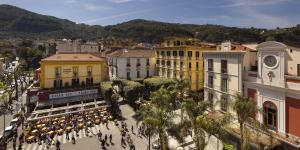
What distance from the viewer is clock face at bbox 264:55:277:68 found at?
88.2 feet

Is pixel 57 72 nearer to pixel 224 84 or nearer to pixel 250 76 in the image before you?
pixel 224 84

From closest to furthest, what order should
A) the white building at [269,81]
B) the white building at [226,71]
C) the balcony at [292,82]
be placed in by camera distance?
the balcony at [292,82] → the white building at [269,81] → the white building at [226,71]

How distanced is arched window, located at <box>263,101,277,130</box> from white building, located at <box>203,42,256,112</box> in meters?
4.23

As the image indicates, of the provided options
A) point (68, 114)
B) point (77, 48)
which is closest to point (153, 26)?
point (77, 48)

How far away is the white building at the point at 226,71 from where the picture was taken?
1232 inches

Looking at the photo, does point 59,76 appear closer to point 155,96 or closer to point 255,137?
point 155,96

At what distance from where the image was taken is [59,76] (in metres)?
50.8

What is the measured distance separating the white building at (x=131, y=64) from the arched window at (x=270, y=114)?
37.2 m

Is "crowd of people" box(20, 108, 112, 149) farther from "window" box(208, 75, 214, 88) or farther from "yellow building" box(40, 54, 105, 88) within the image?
"window" box(208, 75, 214, 88)

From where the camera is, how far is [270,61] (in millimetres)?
27297

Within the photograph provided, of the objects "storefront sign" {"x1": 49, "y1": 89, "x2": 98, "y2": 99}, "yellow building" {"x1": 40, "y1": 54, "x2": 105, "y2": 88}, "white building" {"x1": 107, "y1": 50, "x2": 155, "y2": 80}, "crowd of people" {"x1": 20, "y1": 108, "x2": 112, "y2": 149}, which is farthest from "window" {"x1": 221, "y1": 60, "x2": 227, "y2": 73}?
"yellow building" {"x1": 40, "y1": 54, "x2": 105, "y2": 88}

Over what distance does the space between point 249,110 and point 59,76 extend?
43150 millimetres

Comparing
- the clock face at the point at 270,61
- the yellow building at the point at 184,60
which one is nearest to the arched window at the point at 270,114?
the clock face at the point at 270,61

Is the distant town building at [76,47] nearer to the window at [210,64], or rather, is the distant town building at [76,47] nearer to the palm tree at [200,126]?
the window at [210,64]
